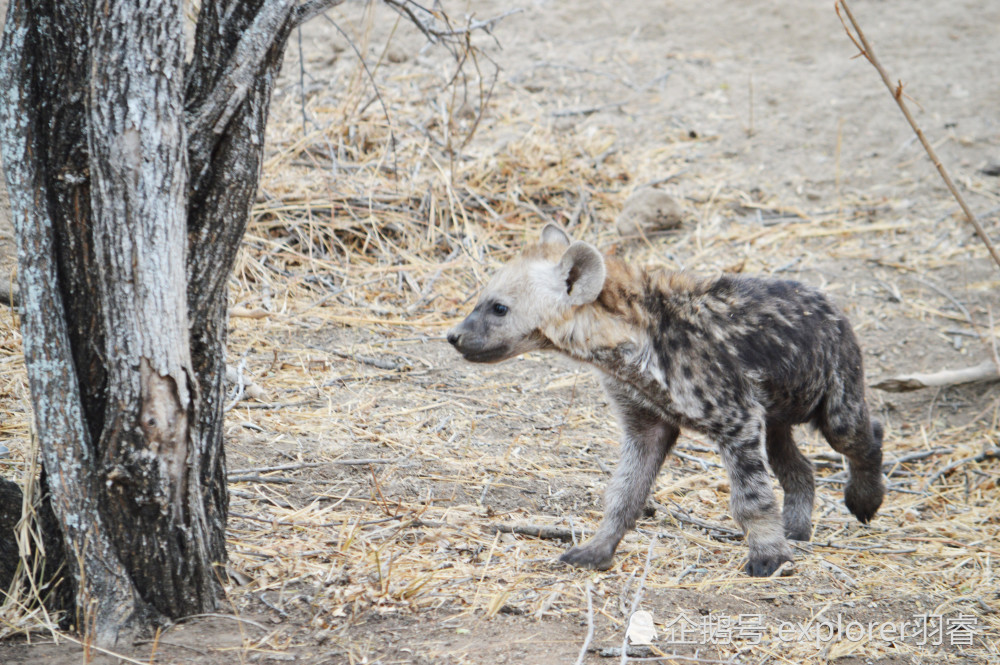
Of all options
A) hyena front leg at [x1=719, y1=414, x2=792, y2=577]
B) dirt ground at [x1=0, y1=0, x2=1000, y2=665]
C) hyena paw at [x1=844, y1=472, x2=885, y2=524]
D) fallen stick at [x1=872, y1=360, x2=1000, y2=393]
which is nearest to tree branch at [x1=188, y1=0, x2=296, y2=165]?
dirt ground at [x1=0, y1=0, x2=1000, y2=665]

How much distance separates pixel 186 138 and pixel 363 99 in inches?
198

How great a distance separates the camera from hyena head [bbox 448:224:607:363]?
324 cm

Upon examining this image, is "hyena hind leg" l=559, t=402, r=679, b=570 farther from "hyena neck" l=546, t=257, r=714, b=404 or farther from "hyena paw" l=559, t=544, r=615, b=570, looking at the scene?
"hyena neck" l=546, t=257, r=714, b=404

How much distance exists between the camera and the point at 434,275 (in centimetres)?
555

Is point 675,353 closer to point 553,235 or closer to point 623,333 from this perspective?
point 623,333

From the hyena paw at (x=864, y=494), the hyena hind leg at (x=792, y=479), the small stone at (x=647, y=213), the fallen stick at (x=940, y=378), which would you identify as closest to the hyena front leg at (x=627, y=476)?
the hyena hind leg at (x=792, y=479)

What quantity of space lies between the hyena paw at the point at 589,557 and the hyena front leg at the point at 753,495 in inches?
20.0

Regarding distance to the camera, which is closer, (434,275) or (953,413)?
(953,413)

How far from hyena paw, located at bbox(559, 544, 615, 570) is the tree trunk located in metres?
1.23

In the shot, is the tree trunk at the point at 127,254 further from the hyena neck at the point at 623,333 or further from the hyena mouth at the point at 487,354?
the hyena neck at the point at 623,333

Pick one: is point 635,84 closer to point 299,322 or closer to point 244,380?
point 299,322

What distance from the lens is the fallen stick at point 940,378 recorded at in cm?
495

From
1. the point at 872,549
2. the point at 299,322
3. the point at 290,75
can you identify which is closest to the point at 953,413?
the point at 872,549

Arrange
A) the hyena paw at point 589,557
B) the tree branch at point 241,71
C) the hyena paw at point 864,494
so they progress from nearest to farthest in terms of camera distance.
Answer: the tree branch at point 241,71
the hyena paw at point 589,557
the hyena paw at point 864,494
